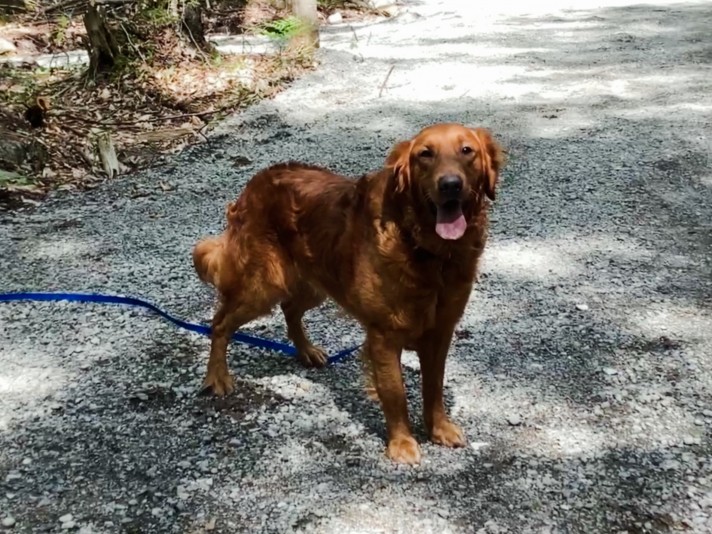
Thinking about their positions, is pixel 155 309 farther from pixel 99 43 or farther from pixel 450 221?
pixel 99 43

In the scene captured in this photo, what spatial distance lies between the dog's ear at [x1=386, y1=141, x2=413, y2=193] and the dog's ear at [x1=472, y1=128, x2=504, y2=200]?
0.29 metres

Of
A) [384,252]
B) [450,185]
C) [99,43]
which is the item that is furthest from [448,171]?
[99,43]

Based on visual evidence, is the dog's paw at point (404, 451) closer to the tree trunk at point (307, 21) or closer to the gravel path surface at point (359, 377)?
the gravel path surface at point (359, 377)

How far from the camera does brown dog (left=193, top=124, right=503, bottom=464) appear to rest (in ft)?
9.57

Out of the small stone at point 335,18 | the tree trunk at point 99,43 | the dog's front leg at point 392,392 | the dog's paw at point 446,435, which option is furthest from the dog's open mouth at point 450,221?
the small stone at point 335,18

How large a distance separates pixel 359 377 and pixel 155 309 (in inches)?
56.9

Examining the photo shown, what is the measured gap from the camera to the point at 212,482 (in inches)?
127

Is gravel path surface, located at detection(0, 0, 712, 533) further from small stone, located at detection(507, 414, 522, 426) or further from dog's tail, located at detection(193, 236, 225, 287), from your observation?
dog's tail, located at detection(193, 236, 225, 287)

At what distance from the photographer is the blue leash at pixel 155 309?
170 inches

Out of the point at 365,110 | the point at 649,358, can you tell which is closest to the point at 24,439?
the point at 649,358

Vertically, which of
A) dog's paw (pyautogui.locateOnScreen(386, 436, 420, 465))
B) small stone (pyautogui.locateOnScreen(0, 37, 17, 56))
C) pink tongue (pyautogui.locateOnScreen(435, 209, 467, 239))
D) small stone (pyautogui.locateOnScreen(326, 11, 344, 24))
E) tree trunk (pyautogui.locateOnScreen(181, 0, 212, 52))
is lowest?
dog's paw (pyautogui.locateOnScreen(386, 436, 420, 465))

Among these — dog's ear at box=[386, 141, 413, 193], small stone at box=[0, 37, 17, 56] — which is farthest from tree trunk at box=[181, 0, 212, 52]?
dog's ear at box=[386, 141, 413, 193]

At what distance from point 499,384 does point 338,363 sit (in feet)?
2.92

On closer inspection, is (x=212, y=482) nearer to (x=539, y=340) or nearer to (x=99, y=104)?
(x=539, y=340)
